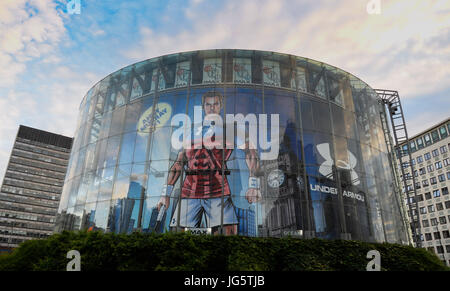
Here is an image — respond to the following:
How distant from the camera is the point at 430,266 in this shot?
45.1ft

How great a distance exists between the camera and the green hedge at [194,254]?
37.6 ft

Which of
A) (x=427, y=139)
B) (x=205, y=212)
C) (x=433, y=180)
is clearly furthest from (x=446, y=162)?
(x=205, y=212)

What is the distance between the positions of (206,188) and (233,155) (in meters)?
3.20

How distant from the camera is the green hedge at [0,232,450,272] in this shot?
1145 cm

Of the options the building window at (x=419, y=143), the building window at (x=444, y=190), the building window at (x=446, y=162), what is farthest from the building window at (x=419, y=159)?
the building window at (x=444, y=190)

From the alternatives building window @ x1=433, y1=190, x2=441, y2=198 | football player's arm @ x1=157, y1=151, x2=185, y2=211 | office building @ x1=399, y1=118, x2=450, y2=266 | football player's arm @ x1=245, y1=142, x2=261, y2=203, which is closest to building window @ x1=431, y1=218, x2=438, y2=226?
office building @ x1=399, y1=118, x2=450, y2=266

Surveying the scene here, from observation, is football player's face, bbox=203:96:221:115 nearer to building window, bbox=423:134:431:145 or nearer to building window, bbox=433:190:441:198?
building window, bbox=433:190:441:198

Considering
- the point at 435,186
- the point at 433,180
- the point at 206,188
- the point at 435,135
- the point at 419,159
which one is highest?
the point at 435,135

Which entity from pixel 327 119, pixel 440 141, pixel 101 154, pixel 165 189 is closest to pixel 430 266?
pixel 327 119

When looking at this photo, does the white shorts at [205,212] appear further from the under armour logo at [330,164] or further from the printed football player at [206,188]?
the under armour logo at [330,164]

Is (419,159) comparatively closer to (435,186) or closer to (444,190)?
(435,186)

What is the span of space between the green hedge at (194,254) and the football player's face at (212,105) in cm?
1368

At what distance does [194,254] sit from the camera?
1162cm
